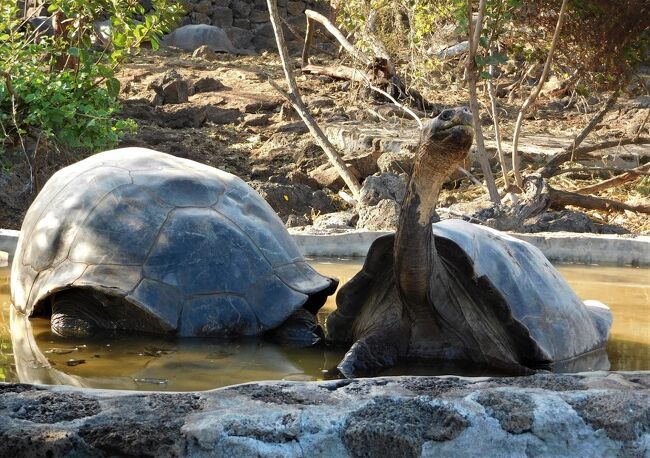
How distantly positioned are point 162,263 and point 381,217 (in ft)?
10.0

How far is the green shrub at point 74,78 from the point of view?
20.8 feet

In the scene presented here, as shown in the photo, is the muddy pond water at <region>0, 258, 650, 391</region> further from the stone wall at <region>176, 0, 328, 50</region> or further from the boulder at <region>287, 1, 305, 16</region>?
the boulder at <region>287, 1, 305, 16</region>

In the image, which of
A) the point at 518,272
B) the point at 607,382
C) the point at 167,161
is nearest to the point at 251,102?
the point at 167,161

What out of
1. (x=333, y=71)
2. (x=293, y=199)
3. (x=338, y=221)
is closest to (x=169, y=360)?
(x=338, y=221)

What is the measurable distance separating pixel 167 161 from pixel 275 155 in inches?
233

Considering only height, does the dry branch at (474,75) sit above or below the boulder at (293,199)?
above

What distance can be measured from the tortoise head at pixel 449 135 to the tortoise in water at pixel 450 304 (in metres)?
0.11

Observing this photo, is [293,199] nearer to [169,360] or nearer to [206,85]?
[169,360]

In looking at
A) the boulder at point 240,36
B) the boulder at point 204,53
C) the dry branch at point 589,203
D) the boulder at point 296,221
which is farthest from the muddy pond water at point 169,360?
the boulder at point 240,36

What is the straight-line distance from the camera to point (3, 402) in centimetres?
226

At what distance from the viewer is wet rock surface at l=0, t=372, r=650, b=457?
6.84ft

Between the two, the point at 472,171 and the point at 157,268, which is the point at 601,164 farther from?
the point at 157,268

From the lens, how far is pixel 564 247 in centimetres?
625

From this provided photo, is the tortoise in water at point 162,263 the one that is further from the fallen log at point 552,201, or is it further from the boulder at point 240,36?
the boulder at point 240,36
